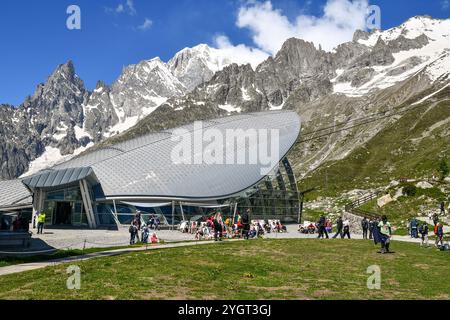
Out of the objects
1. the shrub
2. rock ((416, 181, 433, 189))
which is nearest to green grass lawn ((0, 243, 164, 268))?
the shrub

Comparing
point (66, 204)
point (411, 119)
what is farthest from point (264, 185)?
point (411, 119)

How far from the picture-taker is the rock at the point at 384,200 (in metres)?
62.7

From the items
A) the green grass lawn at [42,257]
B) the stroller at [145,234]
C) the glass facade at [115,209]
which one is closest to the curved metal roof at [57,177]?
the glass facade at [115,209]

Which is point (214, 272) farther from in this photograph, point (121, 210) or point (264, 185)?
point (264, 185)

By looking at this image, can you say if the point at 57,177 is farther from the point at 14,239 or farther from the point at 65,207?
the point at 14,239

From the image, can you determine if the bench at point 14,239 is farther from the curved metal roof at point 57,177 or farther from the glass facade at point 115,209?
the glass facade at point 115,209

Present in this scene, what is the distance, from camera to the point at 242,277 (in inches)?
669

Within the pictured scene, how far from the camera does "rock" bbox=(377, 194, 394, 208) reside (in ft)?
206

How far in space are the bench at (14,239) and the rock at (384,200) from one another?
4996 cm

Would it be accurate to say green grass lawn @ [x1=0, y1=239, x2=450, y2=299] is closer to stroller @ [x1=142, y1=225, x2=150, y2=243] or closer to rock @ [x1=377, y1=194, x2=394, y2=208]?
stroller @ [x1=142, y1=225, x2=150, y2=243]

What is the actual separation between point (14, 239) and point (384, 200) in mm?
52099

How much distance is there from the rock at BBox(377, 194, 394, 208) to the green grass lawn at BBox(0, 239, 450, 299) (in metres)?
39.6
